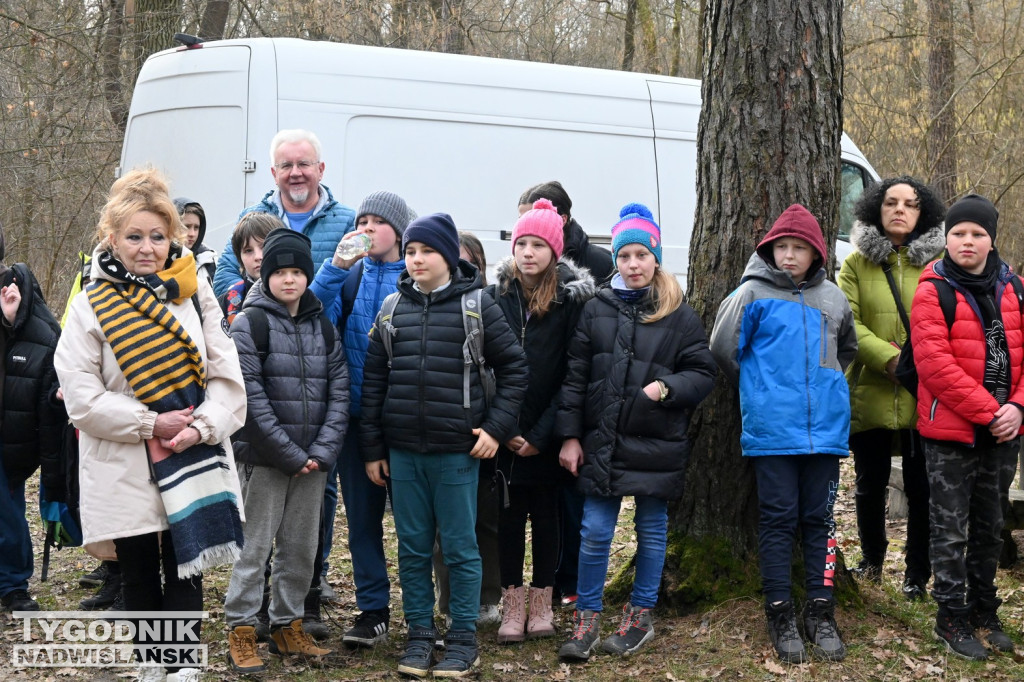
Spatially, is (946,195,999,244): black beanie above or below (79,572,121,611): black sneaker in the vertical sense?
above

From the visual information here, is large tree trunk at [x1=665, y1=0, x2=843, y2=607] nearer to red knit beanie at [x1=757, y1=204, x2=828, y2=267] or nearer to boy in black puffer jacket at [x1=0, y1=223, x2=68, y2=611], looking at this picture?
red knit beanie at [x1=757, y1=204, x2=828, y2=267]

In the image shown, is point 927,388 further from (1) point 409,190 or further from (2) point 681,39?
(2) point 681,39

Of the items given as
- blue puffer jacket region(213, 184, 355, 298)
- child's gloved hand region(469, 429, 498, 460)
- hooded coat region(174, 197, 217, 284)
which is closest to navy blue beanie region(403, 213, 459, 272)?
blue puffer jacket region(213, 184, 355, 298)

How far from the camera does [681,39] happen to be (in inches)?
653

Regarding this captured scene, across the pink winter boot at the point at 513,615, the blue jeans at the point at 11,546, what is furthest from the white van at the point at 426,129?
the pink winter boot at the point at 513,615

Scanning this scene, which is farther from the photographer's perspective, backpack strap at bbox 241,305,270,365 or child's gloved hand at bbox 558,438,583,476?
child's gloved hand at bbox 558,438,583,476

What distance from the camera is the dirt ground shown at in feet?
14.4

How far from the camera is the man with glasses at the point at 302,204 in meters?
5.08

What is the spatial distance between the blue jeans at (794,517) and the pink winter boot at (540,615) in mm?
981

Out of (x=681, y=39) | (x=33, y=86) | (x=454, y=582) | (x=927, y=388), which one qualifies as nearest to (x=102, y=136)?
(x=33, y=86)

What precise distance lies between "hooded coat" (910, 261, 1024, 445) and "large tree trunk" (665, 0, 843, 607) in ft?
2.08

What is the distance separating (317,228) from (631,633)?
2.39 meters

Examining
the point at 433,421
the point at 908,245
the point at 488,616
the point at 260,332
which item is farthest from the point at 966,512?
the point at 260,332

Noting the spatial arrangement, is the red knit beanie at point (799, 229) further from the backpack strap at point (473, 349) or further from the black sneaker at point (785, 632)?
the black sneaker at point (785, 632)
